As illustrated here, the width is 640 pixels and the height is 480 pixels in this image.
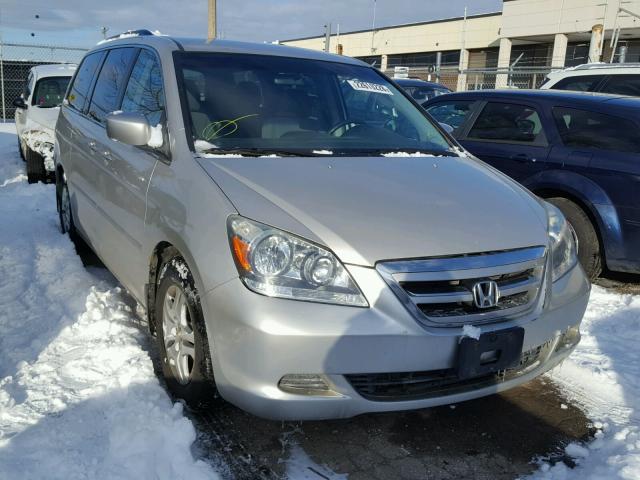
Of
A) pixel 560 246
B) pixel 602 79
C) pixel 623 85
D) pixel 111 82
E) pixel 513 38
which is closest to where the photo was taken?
pixel 560 246

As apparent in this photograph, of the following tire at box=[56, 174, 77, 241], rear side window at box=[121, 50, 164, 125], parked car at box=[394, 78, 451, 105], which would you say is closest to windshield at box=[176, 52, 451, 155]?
rear side window at box=[121, 50, 164, 125]

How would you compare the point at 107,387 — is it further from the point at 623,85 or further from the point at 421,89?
the point at 421,89

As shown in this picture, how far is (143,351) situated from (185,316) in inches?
30.1

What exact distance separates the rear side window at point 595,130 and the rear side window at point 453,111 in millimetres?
1039

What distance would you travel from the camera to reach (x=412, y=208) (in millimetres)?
2689

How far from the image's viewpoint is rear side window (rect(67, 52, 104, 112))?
16.4 ft

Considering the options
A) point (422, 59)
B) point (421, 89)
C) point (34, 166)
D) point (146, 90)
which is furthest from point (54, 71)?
point (422, 59)

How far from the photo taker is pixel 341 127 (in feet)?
11.9

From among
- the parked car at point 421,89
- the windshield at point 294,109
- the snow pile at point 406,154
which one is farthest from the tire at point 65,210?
the parked car at point 421,89

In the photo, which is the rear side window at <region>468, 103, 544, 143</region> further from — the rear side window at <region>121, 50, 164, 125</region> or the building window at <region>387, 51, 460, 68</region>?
the building window at <region>387, 51, 460, 68</region>

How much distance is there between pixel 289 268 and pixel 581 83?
791 centimetres

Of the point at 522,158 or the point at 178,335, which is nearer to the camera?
the point at 178,335

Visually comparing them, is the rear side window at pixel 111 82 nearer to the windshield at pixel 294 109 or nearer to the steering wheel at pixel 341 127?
the windshield at pixel 294 109

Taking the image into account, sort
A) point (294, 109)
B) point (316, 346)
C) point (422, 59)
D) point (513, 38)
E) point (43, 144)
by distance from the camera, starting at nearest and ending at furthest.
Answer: point (316, 346) < point (294, 109) < point (43, 144) < point (513, 38) < point (422, 59)
